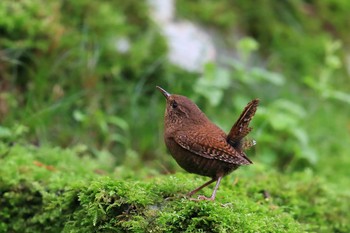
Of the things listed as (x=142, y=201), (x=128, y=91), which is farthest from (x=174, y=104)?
(x=128, y=91)

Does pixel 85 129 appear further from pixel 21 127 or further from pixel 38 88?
pixel 21 127

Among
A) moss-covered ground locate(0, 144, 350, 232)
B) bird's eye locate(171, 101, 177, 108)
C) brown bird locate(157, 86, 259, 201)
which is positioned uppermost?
bird's eye locate(171, 101, 177, 108)

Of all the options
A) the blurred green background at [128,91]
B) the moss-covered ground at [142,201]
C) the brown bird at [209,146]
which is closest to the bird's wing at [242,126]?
the brown bird at [209,146]

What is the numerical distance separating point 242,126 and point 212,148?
0.69ft

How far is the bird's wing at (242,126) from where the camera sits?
3322mm

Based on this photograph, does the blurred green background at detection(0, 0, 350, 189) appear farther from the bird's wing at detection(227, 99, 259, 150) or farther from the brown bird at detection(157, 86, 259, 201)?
the bird's wing at detection(227, 99, 259, 150)

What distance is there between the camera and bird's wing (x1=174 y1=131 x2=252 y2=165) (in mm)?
3416

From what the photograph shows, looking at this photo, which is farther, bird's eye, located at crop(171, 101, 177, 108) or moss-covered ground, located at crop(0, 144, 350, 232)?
bird's eye, located at crop(171, 101, 177, 108)

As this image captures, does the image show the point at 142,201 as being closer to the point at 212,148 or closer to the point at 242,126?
the point at 212,148

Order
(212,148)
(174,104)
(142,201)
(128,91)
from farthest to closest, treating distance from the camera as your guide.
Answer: (128,91) < (174,104) < (212,148) < (142,201)

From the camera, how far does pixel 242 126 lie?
3.43m

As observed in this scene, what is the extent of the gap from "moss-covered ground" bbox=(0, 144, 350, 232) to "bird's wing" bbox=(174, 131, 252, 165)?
0.86 ft

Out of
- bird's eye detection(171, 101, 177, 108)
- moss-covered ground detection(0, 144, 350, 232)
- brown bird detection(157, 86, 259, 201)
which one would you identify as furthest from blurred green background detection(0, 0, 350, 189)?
brown bird detection(157, 86, 259, 201)

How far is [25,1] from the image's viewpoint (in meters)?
6.38
